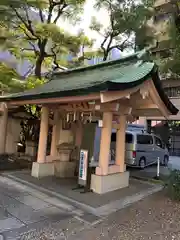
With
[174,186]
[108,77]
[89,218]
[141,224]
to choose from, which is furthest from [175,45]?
[89,218]

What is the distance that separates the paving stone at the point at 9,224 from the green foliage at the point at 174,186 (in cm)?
401

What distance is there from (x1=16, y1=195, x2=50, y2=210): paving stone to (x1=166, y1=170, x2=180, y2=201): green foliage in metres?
3.35

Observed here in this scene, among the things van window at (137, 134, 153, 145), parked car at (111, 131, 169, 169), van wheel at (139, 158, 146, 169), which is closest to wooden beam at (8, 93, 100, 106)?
parked car at (111, 131, 169, 169)

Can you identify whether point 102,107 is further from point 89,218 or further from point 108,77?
point 89,218

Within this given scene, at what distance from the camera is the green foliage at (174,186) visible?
21.3 ft

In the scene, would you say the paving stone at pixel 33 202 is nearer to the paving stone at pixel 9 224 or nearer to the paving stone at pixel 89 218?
the paving stone at pixel 9 224

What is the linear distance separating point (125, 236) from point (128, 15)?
11.7 metres

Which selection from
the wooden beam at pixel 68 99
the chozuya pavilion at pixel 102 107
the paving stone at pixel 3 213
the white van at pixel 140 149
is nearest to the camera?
the paving stone at pixel 3 213

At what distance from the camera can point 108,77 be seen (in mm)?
7406

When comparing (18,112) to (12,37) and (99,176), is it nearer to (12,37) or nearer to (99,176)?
(12,37)

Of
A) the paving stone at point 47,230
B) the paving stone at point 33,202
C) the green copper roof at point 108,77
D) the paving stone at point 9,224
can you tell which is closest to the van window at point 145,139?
the green copper roof at point 108,77

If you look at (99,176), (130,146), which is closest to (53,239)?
(99,176)

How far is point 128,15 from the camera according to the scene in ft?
42.9

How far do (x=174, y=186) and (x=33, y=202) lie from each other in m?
3.80
